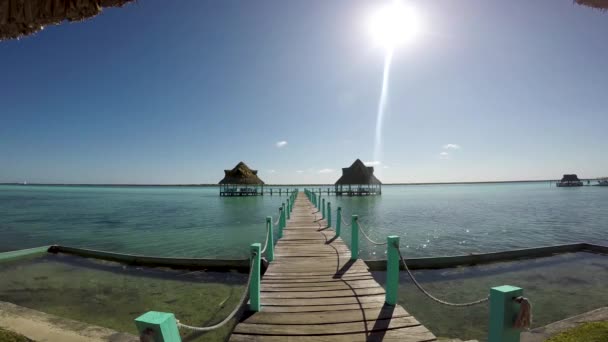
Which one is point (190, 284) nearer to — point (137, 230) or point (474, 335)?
point (474, 335)

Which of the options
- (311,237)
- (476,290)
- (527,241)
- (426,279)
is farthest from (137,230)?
(527,241)

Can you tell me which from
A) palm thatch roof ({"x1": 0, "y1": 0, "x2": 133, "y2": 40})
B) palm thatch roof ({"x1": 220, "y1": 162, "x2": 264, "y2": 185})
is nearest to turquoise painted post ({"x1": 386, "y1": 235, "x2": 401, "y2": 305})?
palm thatch roof ({"x1": 0, "y1": 0, "x2": 133, "y2": 40})

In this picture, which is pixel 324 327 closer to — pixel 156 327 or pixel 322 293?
pixel 322 293

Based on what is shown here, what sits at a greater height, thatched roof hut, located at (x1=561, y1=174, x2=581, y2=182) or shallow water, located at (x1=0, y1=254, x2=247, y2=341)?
thatched roof hut, located at (x1=561, y1=174, x2=581, y2=182)

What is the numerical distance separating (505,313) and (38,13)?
6.26 metres

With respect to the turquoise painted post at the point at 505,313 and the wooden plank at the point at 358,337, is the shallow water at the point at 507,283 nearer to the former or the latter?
the wooden plank at the point at 358,337

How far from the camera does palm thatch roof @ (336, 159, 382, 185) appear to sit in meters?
47.0

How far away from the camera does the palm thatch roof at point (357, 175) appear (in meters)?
47.0

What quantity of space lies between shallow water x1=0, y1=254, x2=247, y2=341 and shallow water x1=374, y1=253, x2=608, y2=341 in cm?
461

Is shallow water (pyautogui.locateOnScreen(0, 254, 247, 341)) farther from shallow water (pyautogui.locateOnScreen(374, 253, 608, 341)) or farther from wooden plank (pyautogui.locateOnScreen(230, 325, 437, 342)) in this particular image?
shallow water (pyautogui.locateOnScreen(374, 253, 608, 341))

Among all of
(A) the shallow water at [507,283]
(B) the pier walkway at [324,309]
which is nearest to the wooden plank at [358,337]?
(B) the pier walkway at [324,309]

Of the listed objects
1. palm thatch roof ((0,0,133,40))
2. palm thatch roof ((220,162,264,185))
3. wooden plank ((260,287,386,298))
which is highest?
palm thatch roof ((0,0,133,40))

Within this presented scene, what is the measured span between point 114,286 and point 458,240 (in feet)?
49.9

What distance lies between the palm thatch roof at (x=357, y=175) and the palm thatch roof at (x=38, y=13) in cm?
4475
